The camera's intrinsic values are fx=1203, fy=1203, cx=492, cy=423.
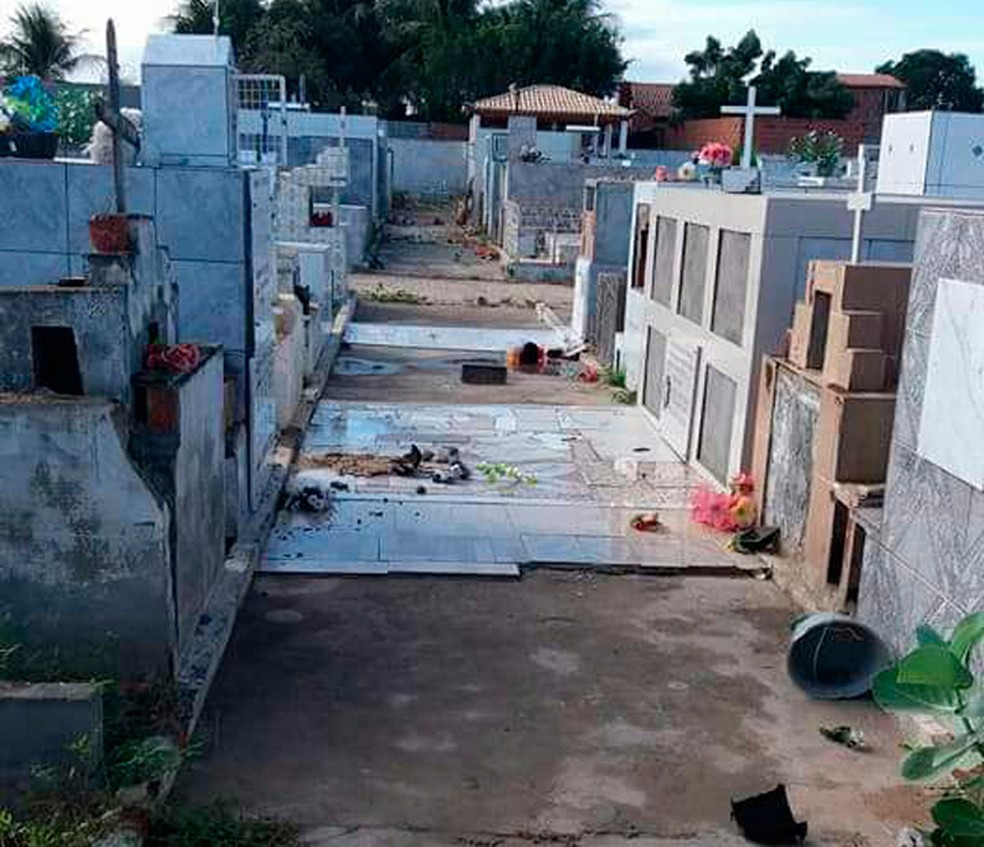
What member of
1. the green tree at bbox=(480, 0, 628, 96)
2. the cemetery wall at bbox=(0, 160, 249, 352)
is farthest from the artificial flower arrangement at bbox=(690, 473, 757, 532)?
the green tree at bbox=(480, 0, 628, 96)

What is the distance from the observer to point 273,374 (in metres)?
11.5

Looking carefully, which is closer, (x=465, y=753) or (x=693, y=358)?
(x=465, y=753)

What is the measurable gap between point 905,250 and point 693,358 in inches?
118

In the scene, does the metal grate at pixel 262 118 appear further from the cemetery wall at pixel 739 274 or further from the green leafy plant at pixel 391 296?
the cemetery wall at pixel 739 274

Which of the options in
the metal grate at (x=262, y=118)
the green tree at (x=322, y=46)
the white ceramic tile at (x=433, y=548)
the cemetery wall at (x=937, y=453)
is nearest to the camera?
the cemetery wall at (x=937, y=453)

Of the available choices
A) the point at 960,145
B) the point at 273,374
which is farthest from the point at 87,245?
the point at 960,145

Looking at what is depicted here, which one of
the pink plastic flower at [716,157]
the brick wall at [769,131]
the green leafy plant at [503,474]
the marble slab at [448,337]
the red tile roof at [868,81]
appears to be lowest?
the marble slab at [448,337]

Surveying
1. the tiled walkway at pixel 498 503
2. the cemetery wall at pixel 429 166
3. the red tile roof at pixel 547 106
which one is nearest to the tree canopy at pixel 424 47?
the cemetery wall at pixel 429 166

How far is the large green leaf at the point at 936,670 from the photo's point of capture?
4574 mm

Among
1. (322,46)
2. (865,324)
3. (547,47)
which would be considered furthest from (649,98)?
(865,324)

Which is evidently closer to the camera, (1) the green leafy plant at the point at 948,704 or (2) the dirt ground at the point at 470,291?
(1) the green leafy plant at the point at 948,704

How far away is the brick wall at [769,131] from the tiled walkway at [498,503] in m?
28.6

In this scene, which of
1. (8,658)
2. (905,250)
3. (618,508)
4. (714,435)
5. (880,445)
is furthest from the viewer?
(714,435)

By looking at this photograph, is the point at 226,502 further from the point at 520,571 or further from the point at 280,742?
the point at 280,742
